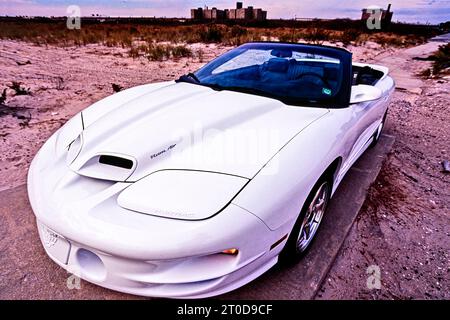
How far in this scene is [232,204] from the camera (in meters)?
1.23

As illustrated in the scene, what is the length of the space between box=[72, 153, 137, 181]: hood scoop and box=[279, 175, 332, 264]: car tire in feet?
3.06

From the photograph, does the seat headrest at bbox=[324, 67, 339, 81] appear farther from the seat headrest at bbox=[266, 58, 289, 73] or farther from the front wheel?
the front wheel

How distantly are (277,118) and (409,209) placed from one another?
1.63 metres

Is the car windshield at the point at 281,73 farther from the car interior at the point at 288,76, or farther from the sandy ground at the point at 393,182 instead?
the sandy ground at the point at 393,182

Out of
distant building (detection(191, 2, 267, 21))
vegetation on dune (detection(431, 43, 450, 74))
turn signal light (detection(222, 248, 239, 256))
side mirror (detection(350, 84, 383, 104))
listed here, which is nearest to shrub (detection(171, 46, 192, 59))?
vegetation on dune (detection(431, 43, 450, 74))

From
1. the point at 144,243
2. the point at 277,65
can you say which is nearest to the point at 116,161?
the point at 144,243

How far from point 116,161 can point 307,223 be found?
121 cm

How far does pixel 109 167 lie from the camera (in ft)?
4.97

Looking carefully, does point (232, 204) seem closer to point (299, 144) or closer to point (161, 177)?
point (161, 177)

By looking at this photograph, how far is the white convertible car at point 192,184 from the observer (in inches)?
47.5

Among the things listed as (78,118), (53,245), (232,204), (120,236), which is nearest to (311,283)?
(232,204)

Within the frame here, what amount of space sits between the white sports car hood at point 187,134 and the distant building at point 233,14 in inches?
2222

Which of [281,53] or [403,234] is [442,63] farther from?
[403,234]
